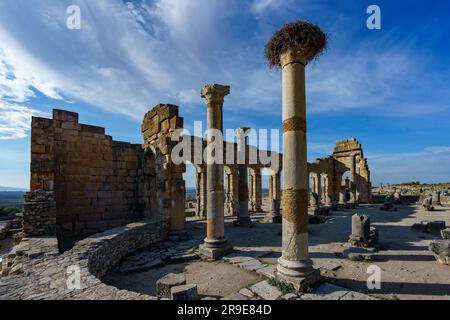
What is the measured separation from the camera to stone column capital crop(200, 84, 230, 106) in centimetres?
861

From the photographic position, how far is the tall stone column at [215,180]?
8.36 metres

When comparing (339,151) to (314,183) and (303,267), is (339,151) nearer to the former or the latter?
(314,183)

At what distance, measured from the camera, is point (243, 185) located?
596 inches

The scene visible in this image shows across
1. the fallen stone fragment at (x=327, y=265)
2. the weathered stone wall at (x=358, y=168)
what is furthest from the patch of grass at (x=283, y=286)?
the weathered stone wall at (x=358, y=168)

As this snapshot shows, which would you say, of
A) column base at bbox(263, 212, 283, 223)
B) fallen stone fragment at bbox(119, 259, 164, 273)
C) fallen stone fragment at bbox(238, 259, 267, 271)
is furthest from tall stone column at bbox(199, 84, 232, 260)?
column base at bbox(263, 212, 283, 223)

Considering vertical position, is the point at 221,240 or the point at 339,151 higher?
the point at 339,151

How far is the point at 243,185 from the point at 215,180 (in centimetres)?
669

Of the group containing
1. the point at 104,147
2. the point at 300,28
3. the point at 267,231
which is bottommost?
the point at 267,231

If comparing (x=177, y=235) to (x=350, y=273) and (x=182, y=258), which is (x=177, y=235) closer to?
(x=182, y=258)

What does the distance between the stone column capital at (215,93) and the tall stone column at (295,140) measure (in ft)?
10.1

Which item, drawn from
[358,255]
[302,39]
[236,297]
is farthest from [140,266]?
[302,39]

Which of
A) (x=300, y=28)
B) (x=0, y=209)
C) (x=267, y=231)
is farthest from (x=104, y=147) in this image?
(x=0, y=209)

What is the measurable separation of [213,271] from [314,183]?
23.9 m

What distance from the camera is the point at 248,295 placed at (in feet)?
16.9
